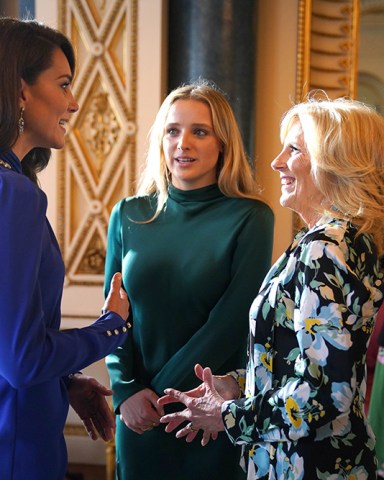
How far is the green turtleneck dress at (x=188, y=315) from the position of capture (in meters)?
2.27

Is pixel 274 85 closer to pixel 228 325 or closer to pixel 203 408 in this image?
pixel 228 325

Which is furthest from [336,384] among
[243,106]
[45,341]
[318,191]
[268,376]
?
[243,106]

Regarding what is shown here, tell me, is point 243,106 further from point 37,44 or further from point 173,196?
point 37,44

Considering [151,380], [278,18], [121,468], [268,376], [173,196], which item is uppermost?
[278,18]

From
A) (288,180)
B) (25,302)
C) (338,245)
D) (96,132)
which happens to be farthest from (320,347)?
(96,132)

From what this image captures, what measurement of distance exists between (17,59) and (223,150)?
96 cm

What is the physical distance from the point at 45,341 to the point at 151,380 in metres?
0.88

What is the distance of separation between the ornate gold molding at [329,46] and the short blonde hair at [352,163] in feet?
7.71

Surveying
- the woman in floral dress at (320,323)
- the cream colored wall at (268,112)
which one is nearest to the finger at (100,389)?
the woman in floral dress at (320,323)

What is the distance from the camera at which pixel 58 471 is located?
170 centimetres

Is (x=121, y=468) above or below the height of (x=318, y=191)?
below

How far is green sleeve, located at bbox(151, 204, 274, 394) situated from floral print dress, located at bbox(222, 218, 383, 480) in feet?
1.85

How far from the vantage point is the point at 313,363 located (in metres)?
1.46

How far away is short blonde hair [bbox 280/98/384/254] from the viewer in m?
1.56
